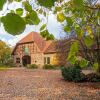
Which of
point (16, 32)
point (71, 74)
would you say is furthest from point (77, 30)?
point (71, 74)

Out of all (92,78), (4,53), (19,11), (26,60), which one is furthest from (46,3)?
(26,60)

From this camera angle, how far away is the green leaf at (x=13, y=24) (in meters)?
0.92

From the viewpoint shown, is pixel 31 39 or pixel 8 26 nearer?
pixel 8 26

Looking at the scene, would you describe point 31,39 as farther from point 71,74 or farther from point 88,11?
point 88,11

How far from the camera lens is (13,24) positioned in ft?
3.02

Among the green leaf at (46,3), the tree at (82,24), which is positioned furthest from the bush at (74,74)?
the green leaf at (46,3)

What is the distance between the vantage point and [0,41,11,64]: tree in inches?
1848

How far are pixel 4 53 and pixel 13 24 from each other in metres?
48.1

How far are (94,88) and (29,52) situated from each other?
113 feet

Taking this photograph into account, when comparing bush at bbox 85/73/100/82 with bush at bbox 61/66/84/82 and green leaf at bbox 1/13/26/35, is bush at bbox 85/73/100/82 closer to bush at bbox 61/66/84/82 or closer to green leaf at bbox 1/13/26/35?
bush at bbox 61/66/84/82

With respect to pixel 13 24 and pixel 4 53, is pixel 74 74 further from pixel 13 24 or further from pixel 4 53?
pixel 4 53

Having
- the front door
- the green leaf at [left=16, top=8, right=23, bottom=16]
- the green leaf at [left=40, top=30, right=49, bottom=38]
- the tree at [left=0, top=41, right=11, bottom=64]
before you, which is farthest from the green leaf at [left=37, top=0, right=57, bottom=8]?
the front door

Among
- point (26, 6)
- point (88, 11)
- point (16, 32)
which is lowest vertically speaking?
point (16, 32)

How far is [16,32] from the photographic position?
0.94 metres
